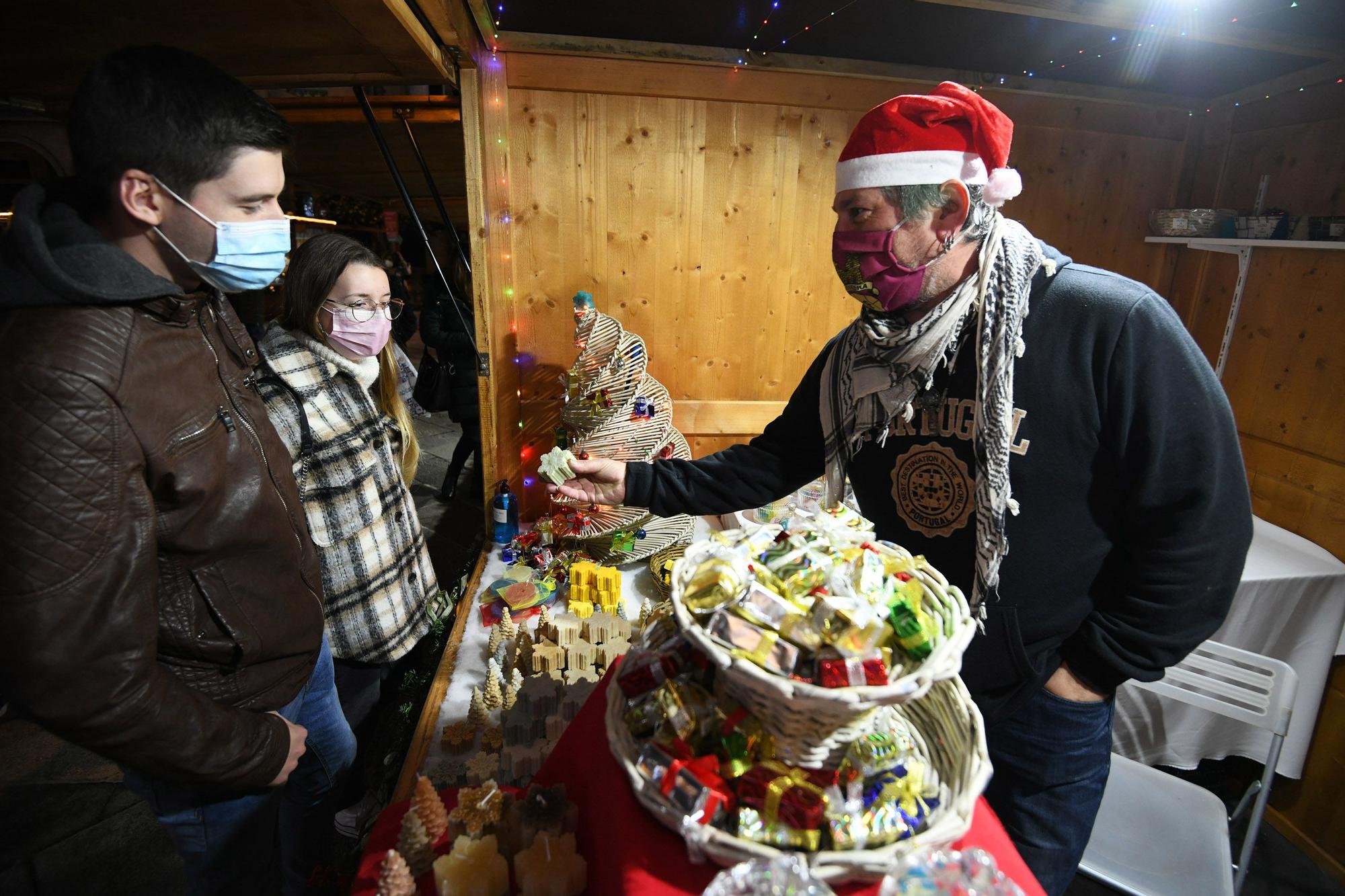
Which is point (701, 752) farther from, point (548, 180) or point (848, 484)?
point (548, 180)

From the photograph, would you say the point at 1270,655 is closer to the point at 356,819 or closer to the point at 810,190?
the point at 810,190

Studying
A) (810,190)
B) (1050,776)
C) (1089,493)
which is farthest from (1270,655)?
(810,190)

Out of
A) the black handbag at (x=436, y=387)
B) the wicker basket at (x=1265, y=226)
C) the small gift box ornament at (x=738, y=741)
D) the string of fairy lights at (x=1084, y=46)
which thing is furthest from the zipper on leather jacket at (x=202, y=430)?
the wicker basket at (x=1265, y=226)

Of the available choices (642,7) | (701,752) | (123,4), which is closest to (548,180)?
(642,7)

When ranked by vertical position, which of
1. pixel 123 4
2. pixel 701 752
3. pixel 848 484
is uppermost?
pixel 123 4

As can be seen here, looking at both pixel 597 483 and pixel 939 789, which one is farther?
pixel 597 483

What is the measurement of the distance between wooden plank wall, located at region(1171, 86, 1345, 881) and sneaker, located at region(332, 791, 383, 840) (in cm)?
325

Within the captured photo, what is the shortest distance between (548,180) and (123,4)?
1805mm

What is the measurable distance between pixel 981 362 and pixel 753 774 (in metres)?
0.81

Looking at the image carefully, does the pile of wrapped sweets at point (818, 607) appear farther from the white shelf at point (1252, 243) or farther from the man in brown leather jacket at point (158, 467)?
the white shelf at point (1252, 243)

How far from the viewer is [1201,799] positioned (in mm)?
1845

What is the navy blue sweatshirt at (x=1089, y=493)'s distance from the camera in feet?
3.52

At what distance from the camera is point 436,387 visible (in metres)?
4.03

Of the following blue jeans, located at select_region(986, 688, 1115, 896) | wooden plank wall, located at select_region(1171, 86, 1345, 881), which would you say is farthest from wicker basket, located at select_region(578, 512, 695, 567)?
wooden plank wall, located at select_region(1171, 86, 1345, 881)
